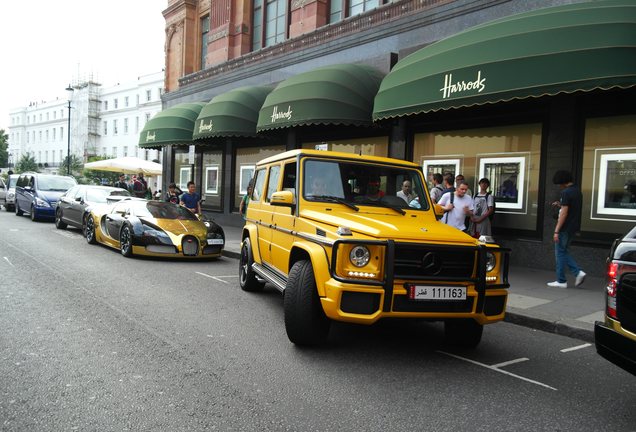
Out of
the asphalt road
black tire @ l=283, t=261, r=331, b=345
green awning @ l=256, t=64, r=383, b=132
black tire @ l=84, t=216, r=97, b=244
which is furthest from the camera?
black tire @ l=84, t=216, r=97, b=244

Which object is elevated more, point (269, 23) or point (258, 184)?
point (269, 23)

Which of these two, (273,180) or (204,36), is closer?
(273,180)

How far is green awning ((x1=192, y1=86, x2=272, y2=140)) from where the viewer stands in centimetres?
1614

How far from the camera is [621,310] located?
11.0ft

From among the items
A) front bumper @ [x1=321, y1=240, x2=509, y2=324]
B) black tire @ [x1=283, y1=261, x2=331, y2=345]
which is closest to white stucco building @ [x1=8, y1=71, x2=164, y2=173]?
black tire @ [x1=283, y1=261, x2=331, y2=345]

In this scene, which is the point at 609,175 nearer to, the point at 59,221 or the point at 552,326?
the point at 552,326

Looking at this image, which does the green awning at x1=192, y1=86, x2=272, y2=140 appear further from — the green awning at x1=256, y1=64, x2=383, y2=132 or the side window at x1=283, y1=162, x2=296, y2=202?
the side window at x1=283, y1=162, x2=296, y2=202

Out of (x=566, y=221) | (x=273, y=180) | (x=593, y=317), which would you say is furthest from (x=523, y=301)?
(x=273, y=180)

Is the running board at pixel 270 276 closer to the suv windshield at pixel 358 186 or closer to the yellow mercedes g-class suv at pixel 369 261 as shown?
the yellow mercedes g-class suv at pixel 369 261

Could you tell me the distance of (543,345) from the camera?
5551 mm

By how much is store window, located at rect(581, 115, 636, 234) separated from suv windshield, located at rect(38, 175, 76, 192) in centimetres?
1793

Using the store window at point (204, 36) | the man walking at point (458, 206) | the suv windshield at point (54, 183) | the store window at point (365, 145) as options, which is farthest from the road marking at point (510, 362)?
the store window at point (204, 36)

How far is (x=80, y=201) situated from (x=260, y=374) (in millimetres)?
12579

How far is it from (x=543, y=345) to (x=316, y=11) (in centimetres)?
1356
